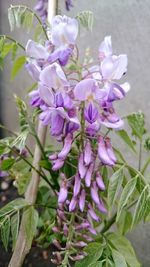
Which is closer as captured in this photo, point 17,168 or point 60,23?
point 60,23

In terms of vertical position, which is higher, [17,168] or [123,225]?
[17,168]

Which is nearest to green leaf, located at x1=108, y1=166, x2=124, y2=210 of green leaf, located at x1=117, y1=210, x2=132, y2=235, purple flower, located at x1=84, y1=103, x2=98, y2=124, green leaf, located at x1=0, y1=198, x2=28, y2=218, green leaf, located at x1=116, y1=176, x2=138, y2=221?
green leaf, located at x1=116, y1=176, x2=138, y2=221

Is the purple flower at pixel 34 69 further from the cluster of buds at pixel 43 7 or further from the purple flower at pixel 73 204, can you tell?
the cluster of buds at pixel 43 7

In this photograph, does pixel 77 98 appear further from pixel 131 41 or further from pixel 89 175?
pixel 131 41

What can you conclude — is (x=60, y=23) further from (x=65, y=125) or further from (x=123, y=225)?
→ (x=123, y=225)

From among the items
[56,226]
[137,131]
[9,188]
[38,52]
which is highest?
[38,52]

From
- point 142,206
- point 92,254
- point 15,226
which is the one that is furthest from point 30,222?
point 142,206

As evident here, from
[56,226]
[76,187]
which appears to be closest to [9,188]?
[56,226]

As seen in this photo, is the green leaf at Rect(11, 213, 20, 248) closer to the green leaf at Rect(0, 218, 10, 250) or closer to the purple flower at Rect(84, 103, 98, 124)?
the green leaf at Rect(0, 218, 10, 250)
